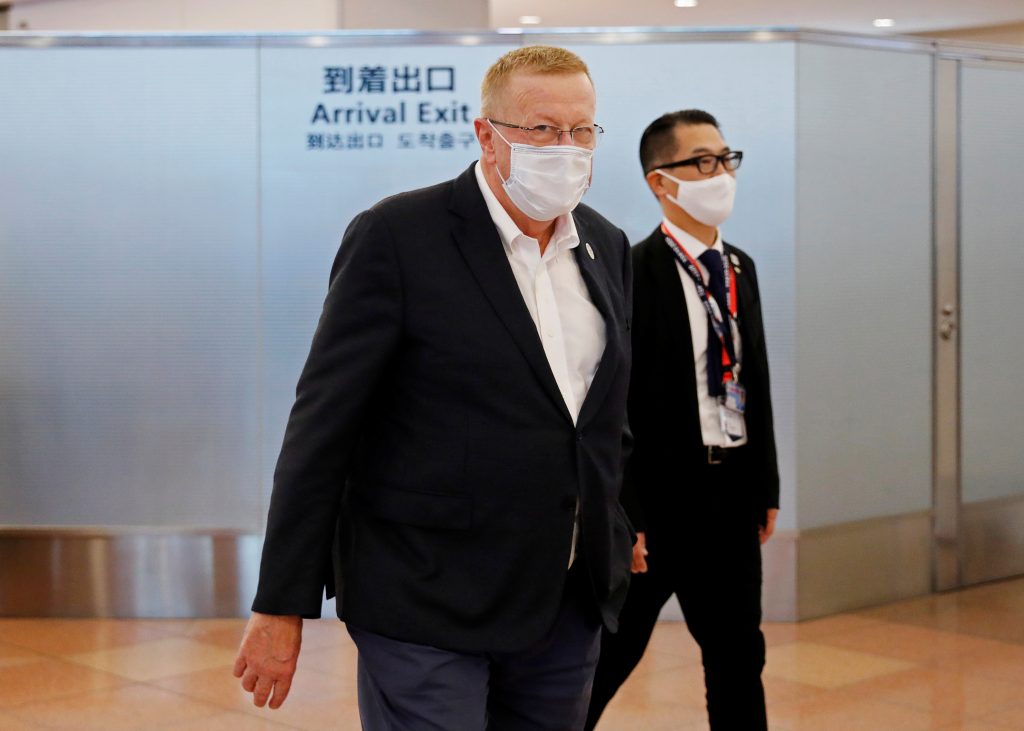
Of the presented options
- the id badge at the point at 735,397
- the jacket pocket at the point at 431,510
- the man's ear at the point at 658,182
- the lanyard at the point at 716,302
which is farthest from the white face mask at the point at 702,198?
the jacket pocket at the point at 431,510

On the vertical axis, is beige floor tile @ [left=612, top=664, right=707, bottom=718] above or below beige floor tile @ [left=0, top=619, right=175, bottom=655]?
below

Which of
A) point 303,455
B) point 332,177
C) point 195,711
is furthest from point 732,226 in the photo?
point 303,455

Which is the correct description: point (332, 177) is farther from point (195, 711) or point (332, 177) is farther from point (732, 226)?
point (195, 711)

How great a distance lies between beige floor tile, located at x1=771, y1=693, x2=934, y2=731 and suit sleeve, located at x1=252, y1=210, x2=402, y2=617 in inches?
107

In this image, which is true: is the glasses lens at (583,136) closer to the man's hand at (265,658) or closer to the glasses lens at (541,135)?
the glasses lens at (541,135)

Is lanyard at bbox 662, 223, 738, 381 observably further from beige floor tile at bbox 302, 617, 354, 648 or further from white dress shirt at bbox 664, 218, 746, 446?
beige floor tile at bbox 302, 617, 354, 648

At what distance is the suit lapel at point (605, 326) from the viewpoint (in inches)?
85.0

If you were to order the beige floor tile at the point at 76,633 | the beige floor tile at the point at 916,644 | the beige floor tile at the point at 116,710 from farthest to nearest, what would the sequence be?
1. the beige floor tile at the point at 76,633
2. the beige floor tile at the point at 916,644
3. the beige floor tile at the point at 116,710

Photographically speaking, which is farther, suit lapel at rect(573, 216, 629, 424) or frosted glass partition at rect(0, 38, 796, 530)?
frosted glass partition at rect(0, 38, 796, 530)

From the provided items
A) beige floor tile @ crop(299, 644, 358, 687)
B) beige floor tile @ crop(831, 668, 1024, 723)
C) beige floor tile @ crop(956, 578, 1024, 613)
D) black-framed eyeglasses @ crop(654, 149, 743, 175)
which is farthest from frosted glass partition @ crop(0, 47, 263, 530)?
beige floor tile @ crop(956, 578, 1024, 613)

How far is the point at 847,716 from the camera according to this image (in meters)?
4.46

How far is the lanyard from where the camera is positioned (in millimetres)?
3283

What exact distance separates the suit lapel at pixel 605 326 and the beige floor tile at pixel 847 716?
8.19ft

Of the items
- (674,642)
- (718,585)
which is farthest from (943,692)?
(718,585)
